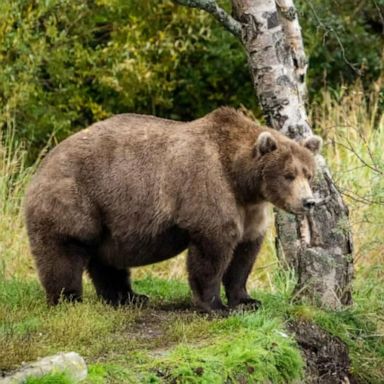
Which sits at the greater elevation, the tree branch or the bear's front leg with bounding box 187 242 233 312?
the tree branch

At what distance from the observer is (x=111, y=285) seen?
10.6 meters

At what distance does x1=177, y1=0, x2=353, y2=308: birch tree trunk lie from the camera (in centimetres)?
1024

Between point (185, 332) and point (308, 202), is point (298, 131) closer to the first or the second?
point (308, 202)

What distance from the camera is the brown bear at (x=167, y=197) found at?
9.62 m

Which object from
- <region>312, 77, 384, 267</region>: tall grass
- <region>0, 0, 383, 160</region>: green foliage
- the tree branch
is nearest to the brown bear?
the tree branch

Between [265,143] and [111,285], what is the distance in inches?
76.9

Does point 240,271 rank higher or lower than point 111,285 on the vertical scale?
higher

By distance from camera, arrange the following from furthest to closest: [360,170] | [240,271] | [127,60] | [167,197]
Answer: [127,60], [360,170], [240,271], [167,197]

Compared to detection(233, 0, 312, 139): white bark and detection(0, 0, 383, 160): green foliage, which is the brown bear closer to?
detection(233, 0, 312, 139): white bark

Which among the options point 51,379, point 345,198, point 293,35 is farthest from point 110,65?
point 51,379

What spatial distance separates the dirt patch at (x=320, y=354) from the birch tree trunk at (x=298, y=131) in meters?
0.63

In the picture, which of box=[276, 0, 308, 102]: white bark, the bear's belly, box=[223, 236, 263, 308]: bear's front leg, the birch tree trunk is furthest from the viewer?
box=[276, 0, 308, 102]: white bark

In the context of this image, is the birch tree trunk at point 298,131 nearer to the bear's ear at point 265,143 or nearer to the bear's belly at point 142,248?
the bear's ear at point 265,143

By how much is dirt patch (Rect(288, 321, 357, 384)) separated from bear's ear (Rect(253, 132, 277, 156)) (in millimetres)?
1332
